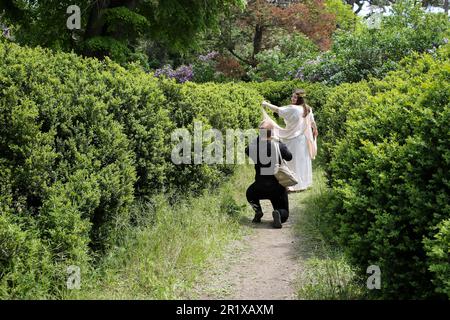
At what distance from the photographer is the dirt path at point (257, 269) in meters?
4.59

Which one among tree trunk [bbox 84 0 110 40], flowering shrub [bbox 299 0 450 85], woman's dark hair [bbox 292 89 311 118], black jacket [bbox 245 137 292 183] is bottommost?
black jacket [bbox 245 137 292 183]

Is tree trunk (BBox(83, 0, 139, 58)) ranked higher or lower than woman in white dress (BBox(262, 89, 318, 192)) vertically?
higher

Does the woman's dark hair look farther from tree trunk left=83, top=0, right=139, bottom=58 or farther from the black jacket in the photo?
tree trunk left=83, top=0, right=139, bottom=58

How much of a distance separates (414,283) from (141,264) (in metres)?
2.42

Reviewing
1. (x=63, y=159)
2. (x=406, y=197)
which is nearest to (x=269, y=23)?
(x=63, y=159)

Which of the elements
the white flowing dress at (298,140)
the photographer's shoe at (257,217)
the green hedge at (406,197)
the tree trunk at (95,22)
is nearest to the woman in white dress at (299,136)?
the white flowing dress at (298,140)

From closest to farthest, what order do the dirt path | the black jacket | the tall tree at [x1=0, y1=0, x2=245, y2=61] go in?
the dirt path → the black jacket → the tall tree at [x1=0, y1=0, x2=245, y2=61]

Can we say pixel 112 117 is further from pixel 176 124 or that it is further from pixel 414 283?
pixel 414 283

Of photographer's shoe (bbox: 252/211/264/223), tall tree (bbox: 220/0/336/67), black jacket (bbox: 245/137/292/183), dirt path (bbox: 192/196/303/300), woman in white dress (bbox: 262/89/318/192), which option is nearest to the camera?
dirt path (bbox: 192/196/303/300)

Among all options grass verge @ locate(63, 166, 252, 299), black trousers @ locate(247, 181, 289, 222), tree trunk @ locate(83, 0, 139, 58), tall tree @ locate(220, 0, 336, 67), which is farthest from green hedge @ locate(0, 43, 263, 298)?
tall tree @ locate(220, 0, 336, 67)

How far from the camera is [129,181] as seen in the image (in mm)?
5246

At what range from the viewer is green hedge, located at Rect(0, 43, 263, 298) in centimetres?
383

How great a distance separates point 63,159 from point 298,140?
6243mm

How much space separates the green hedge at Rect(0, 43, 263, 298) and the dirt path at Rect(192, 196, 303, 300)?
1.15m
